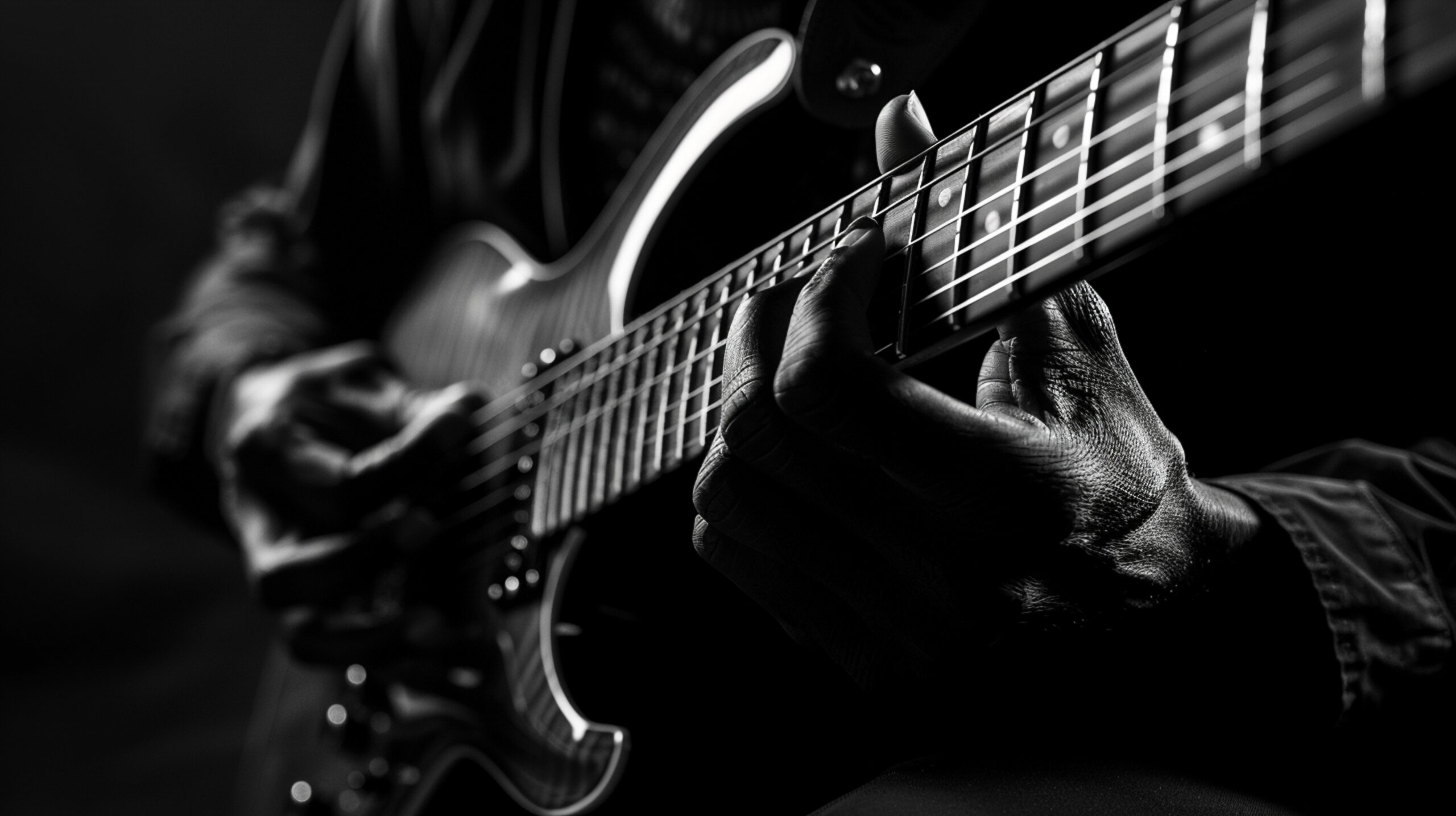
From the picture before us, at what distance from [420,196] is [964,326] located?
1.30 metres

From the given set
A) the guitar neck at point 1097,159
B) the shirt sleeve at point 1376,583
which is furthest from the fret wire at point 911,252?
the shirt sleeve at point 1376,583

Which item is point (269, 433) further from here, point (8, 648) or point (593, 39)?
point (8, 648)

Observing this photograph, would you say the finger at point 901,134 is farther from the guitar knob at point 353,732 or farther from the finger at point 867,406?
the guitar knob at point 353,732

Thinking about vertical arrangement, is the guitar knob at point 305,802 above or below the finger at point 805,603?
below

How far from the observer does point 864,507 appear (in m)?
0.37

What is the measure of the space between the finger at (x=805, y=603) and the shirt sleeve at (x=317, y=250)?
908 mm

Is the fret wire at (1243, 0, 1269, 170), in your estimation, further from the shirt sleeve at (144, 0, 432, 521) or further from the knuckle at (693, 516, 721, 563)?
the shirt sleeve at (144, 0, 432, 521)

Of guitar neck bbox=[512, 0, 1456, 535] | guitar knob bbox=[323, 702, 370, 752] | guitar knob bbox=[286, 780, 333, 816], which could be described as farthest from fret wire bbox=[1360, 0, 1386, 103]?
guitar knob bbox=[286, 780, 333, 816]

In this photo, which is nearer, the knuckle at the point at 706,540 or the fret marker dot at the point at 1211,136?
the fret marker dot at the point at 1211,136

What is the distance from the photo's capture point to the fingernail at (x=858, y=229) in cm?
36

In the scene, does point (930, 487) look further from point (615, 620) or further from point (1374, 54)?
point (615, 620)

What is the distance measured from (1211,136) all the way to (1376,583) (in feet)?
1.02

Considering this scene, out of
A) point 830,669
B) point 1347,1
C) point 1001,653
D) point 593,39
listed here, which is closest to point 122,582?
point 593,39

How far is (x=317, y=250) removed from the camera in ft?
4.90
